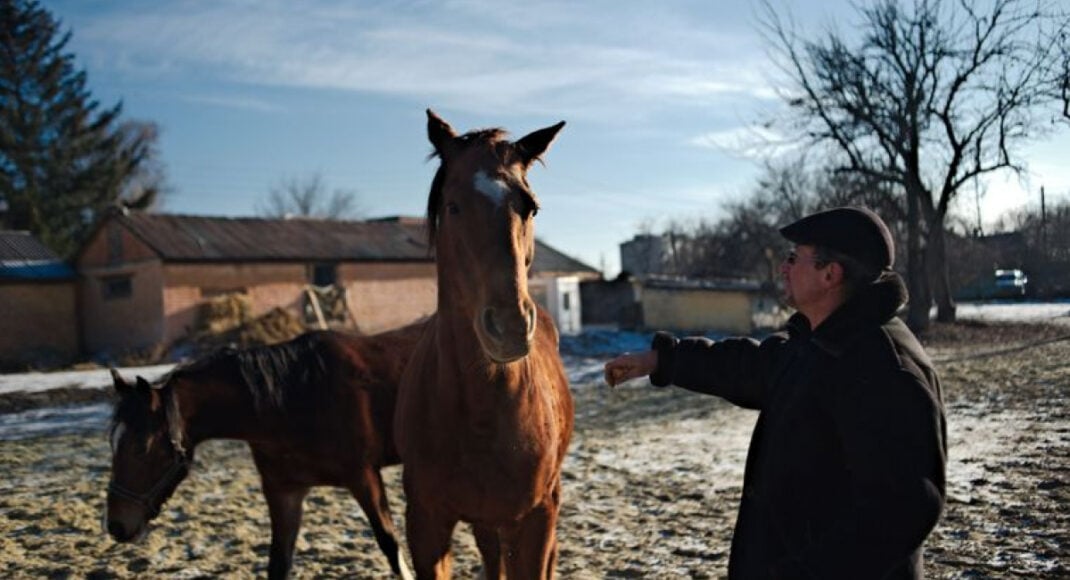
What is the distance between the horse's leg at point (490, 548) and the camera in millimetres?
3541

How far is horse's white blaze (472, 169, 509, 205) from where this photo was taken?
2.67 meters

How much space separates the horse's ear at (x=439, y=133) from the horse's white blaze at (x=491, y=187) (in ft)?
1.26

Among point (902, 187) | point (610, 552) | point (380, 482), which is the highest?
point (902, 187)

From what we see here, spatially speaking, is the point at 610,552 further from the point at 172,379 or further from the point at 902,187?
the point at 902,187

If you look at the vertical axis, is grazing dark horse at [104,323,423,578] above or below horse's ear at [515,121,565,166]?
below

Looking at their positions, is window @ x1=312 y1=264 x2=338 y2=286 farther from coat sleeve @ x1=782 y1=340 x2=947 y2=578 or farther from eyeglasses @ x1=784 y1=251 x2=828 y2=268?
coat sleeve @ x1=782 y1=340 x2=947 y2=578

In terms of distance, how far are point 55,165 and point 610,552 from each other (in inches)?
1322

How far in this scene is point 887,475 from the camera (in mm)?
1782

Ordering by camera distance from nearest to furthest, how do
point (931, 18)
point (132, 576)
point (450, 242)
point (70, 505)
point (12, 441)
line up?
point (450, 242) < point (132, 576) < point (70, 505) < point (12, 441) < point (931, 18)

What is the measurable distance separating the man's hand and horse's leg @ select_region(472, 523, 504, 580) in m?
1.00

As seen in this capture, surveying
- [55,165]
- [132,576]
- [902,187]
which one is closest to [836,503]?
[132,576]

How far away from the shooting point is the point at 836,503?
2.00 metres

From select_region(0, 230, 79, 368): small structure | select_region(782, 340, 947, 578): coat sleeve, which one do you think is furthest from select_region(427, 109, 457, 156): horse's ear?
select_region(0, 230, 79, 368): small structure

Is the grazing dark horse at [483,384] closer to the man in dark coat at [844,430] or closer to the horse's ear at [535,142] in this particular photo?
the horse's ear at [535,142]
